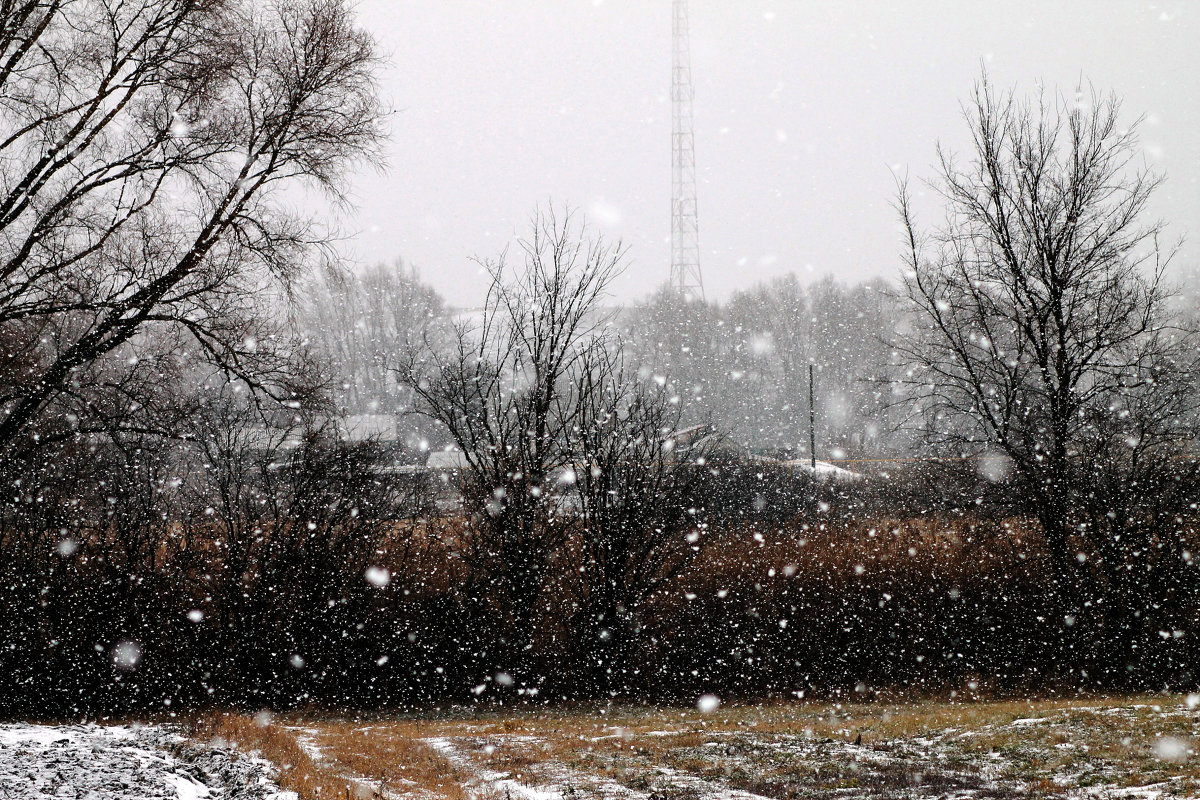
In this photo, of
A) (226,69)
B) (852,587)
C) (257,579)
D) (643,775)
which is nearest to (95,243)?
(226,69)

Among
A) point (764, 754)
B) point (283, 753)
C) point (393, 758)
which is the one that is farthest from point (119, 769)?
point (764, 754)

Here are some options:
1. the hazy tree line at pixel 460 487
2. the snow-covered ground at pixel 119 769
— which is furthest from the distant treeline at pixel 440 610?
the snow-covered ground at pixel 119 769

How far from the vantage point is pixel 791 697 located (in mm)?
11531

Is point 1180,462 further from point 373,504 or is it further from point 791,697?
point 373,504

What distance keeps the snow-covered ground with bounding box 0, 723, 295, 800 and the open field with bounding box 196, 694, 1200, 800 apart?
355 millimetres

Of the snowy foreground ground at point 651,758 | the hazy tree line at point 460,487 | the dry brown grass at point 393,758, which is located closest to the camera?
the snowy foreground ground at point 651,758

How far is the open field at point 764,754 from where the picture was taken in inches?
223

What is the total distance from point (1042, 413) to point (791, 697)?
6758 millimetres

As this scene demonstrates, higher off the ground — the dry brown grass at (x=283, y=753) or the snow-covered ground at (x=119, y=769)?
the snow-covered ground at (x=119, y=769)

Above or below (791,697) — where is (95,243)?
above

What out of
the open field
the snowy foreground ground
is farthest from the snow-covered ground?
the open field

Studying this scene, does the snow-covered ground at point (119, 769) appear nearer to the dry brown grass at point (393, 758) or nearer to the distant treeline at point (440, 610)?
the dry brown grass at point (393, 758)

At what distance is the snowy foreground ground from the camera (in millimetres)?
5355

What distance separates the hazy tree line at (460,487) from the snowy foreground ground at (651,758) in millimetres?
3048
